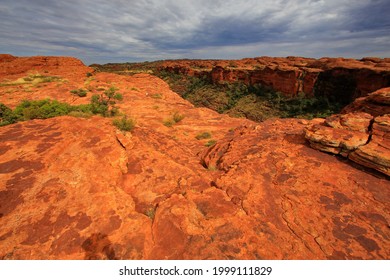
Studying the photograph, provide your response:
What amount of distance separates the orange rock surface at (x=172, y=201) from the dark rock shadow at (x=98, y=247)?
1 cm

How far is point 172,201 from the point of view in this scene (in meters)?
3.73

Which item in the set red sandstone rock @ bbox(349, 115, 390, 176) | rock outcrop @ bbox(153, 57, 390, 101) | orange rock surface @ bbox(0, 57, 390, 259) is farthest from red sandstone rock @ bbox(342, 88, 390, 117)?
rock outcrop @ bbox(153, 57, 390, 101)

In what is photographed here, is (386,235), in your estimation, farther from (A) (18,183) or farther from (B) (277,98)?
(B) (277,98)

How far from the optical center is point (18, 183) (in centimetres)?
357

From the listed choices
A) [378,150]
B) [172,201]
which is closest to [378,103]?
[378,150]

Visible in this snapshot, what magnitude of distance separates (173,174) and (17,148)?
3.69 meters

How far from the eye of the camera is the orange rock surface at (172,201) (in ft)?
9.40

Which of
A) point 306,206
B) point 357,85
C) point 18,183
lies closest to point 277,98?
point 357,85

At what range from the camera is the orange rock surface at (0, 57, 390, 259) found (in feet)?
9.40

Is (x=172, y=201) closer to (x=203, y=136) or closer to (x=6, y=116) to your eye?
(x=203, y=136)

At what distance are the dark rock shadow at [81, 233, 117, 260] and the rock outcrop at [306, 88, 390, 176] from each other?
564 centimetres

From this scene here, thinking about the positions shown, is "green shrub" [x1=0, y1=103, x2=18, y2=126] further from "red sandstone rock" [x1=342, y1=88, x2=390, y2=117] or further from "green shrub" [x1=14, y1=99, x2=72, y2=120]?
"red sandstone rock" [x1=342, y1=88, x2=390, y2=117]

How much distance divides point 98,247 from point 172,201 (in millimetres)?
1406

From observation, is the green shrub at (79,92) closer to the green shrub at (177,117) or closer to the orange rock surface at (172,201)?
the green shrub at (177,117)
